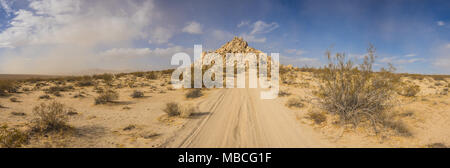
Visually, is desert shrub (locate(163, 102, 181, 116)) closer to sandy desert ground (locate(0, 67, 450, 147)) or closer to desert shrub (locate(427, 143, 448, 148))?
sandy desert ground (locate(0, 67, 450, 147))

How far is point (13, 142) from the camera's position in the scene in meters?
3.82

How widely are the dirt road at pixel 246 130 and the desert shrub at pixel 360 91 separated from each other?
145 cm

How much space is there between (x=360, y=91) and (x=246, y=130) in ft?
12.9

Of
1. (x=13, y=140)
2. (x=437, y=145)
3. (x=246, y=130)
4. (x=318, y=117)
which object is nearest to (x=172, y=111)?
(x=246, y=130)

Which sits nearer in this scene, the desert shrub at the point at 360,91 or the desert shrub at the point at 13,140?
the desert shrub at the point at 13,140

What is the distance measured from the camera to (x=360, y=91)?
5539mm

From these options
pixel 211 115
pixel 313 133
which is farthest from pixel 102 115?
pixel 313 133

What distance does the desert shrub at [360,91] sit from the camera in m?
5.35

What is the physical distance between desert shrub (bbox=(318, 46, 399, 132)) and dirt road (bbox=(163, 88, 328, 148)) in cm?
145

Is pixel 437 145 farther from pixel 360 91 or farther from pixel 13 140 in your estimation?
pixel 13 140

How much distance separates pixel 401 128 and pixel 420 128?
850 millimetres

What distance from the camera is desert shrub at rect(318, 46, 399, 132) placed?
5.35 meters

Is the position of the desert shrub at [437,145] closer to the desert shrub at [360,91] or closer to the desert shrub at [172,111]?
the desert shrub at [360,91]

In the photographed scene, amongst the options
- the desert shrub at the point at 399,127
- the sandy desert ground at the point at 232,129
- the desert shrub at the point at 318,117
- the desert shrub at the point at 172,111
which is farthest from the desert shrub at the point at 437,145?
the desert shrub at the point at 172,111
